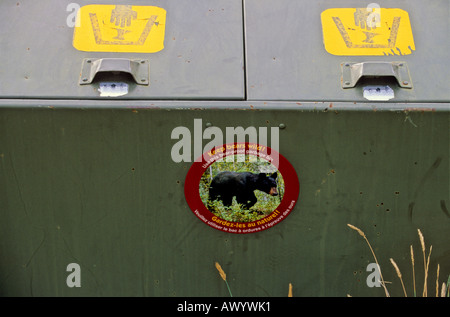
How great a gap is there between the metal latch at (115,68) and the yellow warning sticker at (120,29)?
6cm

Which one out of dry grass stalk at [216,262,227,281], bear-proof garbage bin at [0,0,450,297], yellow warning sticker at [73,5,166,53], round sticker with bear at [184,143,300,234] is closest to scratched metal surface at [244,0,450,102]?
bear-proof garbage bin at [0,0,450,297]

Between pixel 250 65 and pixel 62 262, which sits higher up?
pixel 250 65

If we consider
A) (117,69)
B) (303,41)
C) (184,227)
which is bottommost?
(184,227)

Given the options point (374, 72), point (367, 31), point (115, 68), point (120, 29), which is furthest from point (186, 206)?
point (367, 31)

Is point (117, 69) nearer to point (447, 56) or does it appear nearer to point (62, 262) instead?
point (62, 262)

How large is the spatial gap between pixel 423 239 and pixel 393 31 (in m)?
0.78

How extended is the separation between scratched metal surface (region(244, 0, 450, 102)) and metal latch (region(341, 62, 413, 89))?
0.02 m

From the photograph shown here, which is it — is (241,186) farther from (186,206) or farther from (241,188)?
(186,206)

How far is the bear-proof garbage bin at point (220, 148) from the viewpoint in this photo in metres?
1.60

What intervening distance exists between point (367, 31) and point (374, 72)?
0.20 metres

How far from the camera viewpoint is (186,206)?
1678mm

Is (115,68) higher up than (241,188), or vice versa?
(115,68)

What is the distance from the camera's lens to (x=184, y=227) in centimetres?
169

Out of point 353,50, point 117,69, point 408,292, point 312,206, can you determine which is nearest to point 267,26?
point 353,50
